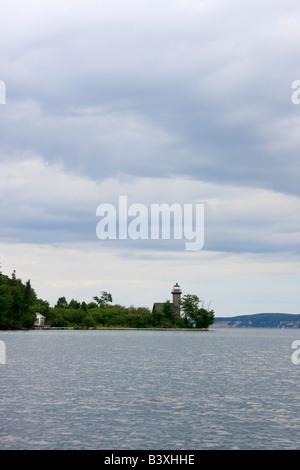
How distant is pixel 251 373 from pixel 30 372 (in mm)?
29295

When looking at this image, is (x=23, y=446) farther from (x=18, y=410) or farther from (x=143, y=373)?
(x=143, y=373)

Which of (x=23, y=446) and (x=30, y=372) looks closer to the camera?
(x=23, y=446)

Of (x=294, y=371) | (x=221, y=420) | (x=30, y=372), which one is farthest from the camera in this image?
(x=294, y=371)

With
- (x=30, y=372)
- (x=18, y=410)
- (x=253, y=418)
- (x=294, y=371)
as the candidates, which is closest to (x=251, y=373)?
(x=294, y=371)

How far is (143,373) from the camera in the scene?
71125mm

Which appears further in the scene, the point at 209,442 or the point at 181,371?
the point at 181,371

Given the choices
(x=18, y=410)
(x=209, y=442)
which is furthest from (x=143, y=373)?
(x=209, y=442)
